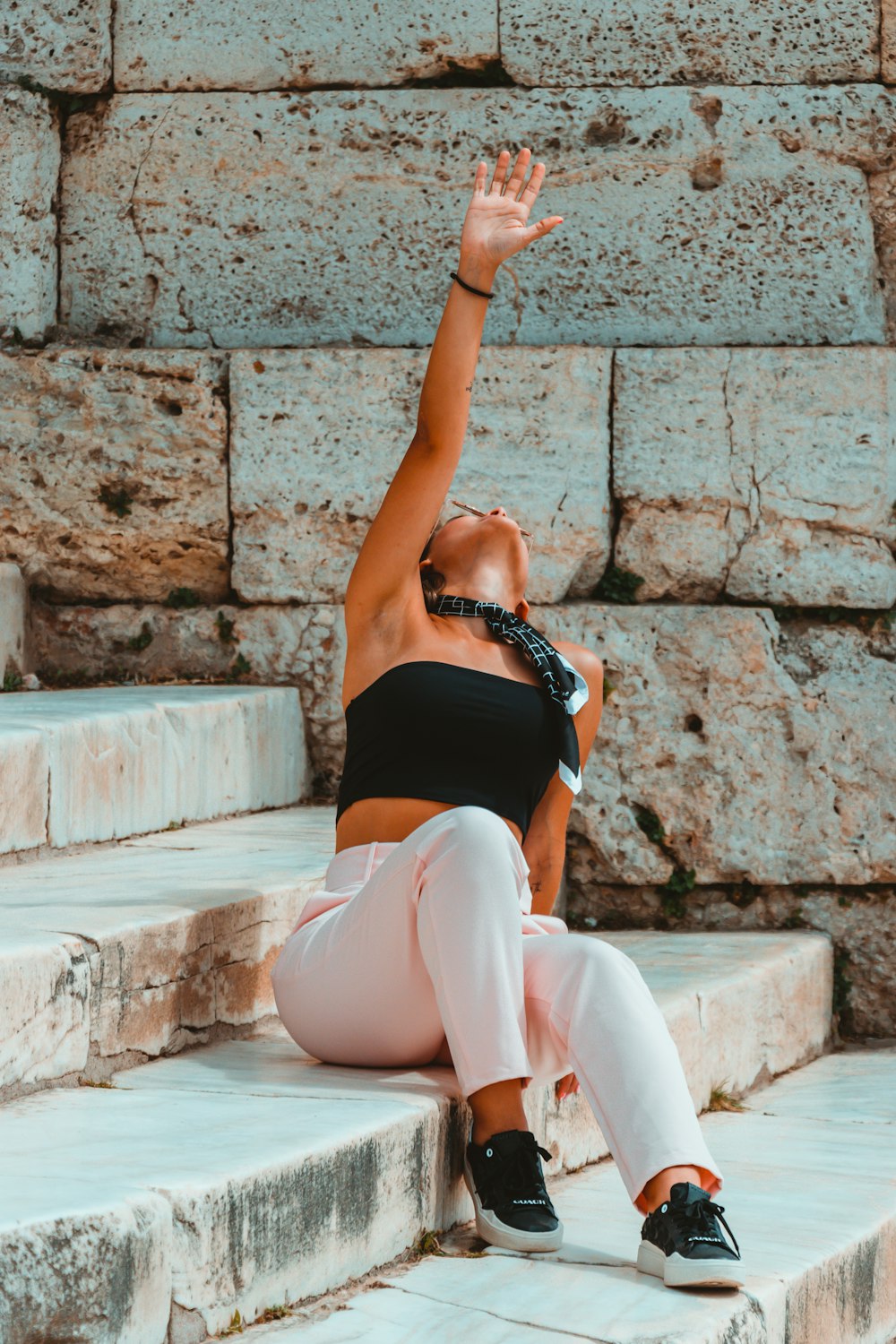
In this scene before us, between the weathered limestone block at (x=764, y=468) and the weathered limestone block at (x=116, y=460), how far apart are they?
51.3 inches

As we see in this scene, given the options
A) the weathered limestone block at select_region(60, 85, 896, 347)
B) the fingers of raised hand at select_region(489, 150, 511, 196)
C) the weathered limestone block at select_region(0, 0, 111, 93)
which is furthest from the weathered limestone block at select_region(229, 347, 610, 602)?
the fingers of raised hand at select_region(489, 150, 511, 196)

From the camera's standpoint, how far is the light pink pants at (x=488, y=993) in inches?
103

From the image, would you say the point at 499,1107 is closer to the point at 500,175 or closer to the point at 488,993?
the point at 488,993

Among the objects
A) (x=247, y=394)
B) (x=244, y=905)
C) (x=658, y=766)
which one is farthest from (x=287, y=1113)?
(x=247, y=394)

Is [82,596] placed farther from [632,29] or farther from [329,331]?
[632,29]

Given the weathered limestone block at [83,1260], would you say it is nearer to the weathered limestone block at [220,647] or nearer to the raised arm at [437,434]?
the raised arm at [437,434]

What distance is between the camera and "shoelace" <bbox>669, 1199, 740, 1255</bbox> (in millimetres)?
2523

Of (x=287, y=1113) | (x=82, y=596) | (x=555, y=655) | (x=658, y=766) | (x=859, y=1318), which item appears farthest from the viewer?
(x=82, y=596)

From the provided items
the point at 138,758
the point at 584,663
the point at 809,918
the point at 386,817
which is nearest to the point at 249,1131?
the point at 386,817

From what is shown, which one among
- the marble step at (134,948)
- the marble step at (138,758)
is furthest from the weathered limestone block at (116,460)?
the marble step at (134,948)

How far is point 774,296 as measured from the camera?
5105 millimetres

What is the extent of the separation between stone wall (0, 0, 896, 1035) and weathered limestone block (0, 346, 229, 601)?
0.01 m

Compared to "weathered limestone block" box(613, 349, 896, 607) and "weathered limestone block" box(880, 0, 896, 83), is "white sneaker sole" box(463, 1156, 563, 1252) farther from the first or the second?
"weathered limestone block" box(880, 0, 896, 83)

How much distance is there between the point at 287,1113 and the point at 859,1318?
115 cm
